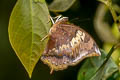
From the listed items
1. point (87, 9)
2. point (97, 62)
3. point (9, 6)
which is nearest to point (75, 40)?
point (97, 62)

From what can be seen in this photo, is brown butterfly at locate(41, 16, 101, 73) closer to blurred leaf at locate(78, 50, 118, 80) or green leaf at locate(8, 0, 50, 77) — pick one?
green leaf at locate(8, 0, 50, 77)

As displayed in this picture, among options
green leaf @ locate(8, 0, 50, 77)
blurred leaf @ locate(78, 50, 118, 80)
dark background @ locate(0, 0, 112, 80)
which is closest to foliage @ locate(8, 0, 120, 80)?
green leaf @ locate(8, 0, 50, 77)

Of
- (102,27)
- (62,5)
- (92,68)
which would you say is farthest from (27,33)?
(102,27)

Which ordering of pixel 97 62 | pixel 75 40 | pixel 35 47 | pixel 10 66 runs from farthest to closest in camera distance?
pixel 10 66 < pixel 97 62 < pixel 75 40 < pixel 35 47

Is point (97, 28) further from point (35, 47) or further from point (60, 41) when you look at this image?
point (35, 47)

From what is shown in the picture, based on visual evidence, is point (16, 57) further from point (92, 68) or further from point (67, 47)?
point (67, 47)

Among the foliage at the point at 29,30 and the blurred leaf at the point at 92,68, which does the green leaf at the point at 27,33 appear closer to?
the foliage at the point at 29,30

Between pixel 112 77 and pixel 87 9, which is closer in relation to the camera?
pixel 112 77
